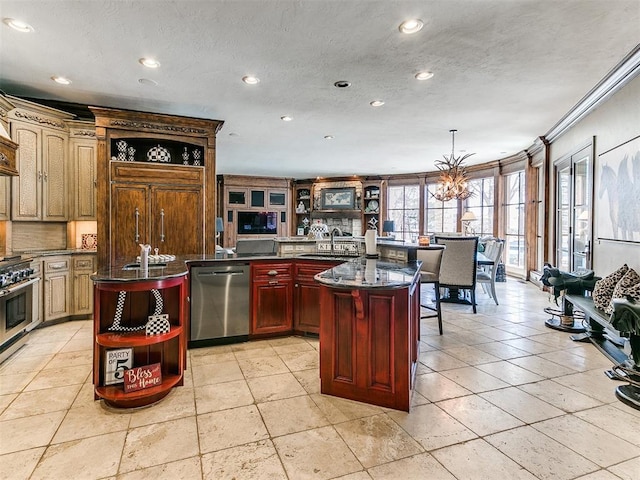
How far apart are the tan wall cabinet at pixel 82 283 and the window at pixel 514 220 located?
7.93m

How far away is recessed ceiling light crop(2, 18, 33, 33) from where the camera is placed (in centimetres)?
253

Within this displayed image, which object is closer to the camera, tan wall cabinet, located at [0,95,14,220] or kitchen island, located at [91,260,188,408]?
kitchen island, located at [91,260,188,408]

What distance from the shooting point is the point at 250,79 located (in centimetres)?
355

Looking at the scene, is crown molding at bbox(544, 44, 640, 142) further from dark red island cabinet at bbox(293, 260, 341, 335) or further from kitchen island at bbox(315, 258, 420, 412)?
dark red island cabinet at bbox(293, 260, 341, 335)

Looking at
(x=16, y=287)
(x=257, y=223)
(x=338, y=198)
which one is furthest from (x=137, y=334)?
(x=338, y=198)

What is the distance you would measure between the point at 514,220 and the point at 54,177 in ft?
27.8

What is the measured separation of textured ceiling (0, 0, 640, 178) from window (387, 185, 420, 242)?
5018 millimetres

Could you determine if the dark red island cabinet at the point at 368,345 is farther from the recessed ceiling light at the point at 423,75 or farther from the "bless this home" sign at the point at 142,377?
A: the recessed ceiling light at the point at 423,75

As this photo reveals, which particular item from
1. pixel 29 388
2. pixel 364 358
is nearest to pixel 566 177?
pixel 364 358

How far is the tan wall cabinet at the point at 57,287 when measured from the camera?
420 centimetres

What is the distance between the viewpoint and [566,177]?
5.30 metres

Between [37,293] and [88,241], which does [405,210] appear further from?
[37,293]

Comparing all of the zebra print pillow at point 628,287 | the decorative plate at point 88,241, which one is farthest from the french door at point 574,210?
the decorative plate at point 88,241

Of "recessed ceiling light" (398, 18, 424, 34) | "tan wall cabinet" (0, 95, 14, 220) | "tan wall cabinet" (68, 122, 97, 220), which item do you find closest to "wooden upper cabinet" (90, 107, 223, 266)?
"tan wall cabinet" (68, 122, 97, 220)
